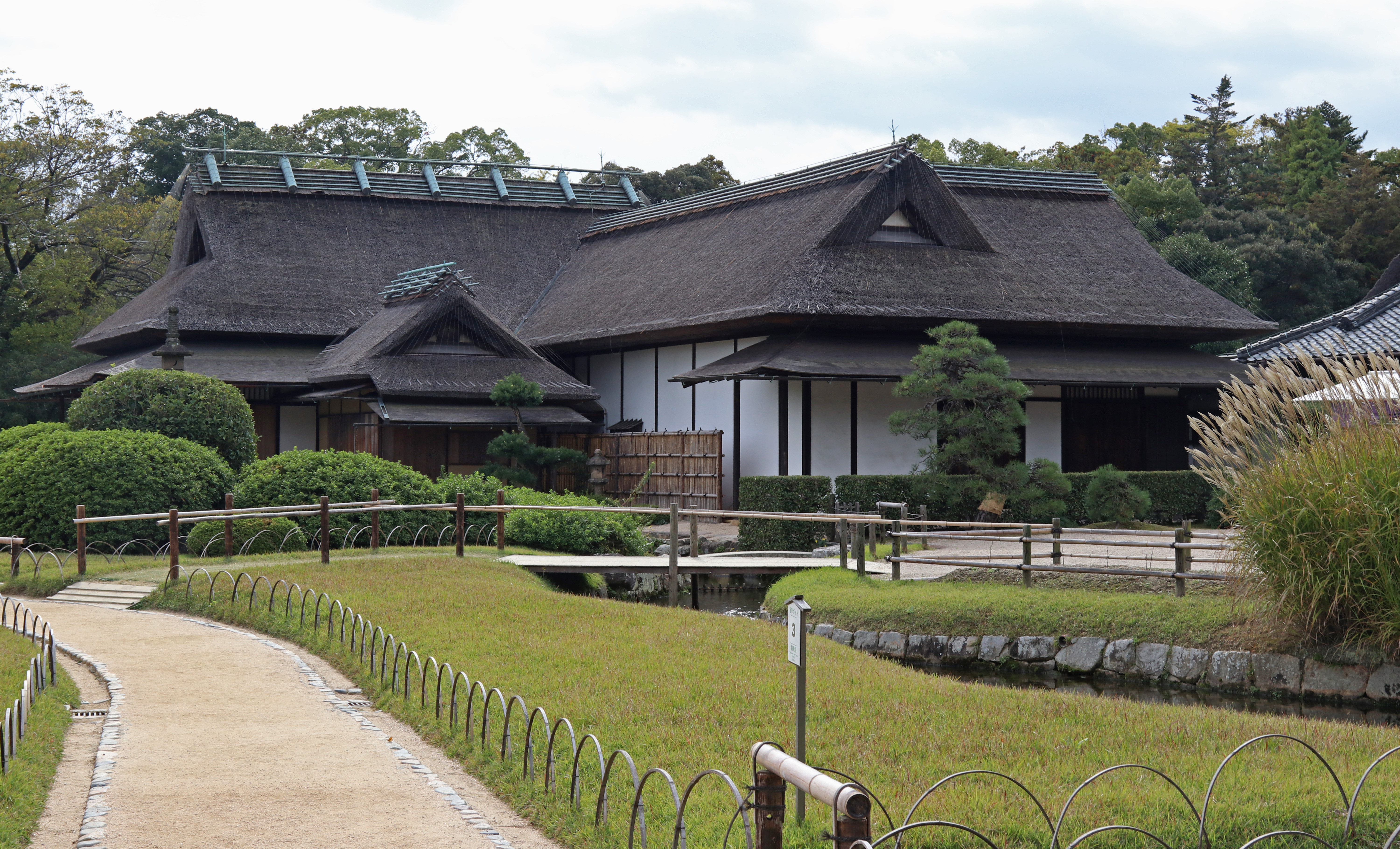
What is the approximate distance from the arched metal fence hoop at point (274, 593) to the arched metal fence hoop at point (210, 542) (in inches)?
139

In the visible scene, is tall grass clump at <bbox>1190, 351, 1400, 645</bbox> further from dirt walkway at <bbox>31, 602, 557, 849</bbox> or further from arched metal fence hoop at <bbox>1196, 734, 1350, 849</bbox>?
dirt walkway at <bbox>31, 602, 557, 849</bbox>

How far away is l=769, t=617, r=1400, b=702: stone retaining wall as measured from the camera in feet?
33.5

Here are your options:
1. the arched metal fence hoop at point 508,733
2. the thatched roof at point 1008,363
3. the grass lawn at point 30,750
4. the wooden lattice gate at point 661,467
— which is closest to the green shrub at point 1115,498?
the thatched roof at point 1008,363

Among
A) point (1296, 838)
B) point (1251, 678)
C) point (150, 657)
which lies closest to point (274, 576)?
point (150, 657)

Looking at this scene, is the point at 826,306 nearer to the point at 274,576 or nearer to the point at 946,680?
the point at 274,576

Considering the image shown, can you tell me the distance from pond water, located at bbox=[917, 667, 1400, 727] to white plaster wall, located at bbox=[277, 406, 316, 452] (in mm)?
19241

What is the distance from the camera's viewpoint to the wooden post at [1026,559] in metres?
14.0

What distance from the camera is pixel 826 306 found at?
22.7 meters

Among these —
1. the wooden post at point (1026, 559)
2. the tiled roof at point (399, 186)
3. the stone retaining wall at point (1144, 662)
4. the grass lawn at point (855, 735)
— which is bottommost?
the stone retaining wall at point (1144, 662)

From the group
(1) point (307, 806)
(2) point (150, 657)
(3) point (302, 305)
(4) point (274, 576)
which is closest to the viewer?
(1) point (307, 806)

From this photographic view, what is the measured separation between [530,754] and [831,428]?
55.1ft

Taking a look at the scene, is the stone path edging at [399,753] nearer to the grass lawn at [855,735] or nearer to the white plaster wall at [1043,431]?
the grass lawn at [855,735]

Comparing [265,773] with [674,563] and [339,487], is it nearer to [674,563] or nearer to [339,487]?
[674,563]

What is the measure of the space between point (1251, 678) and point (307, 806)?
7784 mm
